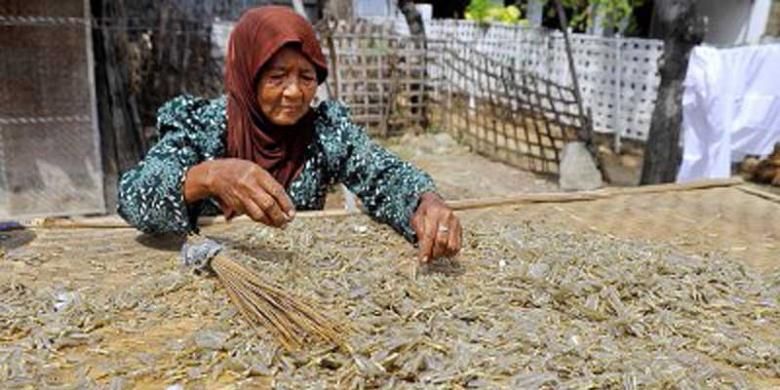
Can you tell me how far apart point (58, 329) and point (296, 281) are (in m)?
0.40

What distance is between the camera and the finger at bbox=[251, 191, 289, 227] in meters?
1.22

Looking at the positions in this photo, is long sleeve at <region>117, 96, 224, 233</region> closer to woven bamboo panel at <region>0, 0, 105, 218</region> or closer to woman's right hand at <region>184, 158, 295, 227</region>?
woman's right hand at <region>184, 158, 295, 227</region>

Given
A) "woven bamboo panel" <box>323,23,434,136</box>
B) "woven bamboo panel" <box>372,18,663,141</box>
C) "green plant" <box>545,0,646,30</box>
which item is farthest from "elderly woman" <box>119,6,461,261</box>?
"green plant" <box>545,0,646,30</box>

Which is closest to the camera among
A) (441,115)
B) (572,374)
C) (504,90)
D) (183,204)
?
(572,374)

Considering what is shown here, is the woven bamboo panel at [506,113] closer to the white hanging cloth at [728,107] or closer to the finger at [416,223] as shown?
the white hanging cloth at [728,107]

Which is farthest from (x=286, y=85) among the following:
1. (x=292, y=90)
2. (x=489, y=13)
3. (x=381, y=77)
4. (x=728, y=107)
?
(x=489, y=13)

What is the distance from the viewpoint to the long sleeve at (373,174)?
1.62m

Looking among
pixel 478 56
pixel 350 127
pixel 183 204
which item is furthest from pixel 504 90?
pixel 183 204

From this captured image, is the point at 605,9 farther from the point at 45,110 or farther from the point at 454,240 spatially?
the point at 454,240

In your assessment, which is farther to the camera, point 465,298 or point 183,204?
point 183,204

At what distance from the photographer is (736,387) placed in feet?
3.15

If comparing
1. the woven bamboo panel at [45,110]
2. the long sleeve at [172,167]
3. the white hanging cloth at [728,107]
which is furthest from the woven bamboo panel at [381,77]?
the long sleeve at [172,167]

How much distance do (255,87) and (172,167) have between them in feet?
0.90

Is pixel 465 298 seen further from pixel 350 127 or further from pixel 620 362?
pixel 350 127
